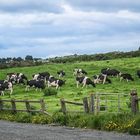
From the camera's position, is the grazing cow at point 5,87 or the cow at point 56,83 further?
the cow at point 56,83

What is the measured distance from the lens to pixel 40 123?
33.0m

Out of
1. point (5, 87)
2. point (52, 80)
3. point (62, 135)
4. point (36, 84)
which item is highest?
point (52, 80)

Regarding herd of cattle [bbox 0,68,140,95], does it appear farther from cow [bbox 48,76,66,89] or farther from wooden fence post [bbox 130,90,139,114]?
wooden fence post [bbox 130,90,139,114]

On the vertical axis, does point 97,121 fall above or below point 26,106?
below

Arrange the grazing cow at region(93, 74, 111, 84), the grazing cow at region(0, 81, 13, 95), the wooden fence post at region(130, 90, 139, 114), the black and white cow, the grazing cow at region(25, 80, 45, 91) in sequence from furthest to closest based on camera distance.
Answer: the black and white cow
the grazing cow at region(93, 74, 111, 84)
the grazing cow at region(25, 80, 45, 91)
the grazing cow at region(0, 81, 13, 95)
the wooden fence post at region(130, 90, 139, 114)

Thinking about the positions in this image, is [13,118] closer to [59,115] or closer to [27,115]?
[27,115]

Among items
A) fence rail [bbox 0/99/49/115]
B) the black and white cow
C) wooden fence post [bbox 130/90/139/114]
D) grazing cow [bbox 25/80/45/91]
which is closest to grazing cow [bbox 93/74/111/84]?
grazing cow [bbox 25/80/45/91]

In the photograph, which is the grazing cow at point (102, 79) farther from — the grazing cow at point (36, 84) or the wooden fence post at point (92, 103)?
the wooden fence post at point (92, 103)

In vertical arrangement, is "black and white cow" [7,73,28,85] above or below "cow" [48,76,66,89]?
above

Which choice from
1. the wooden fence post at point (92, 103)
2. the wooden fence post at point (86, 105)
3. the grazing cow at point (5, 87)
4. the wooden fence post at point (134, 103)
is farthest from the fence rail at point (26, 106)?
the grazing cow at point (5, 87)

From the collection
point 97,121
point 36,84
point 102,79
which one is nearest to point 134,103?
point 97,121

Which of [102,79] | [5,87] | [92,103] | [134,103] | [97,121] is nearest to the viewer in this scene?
[134,103]

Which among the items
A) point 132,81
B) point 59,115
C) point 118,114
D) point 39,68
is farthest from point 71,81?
point 118,114

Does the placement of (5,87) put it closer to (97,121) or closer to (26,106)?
(26,106)
